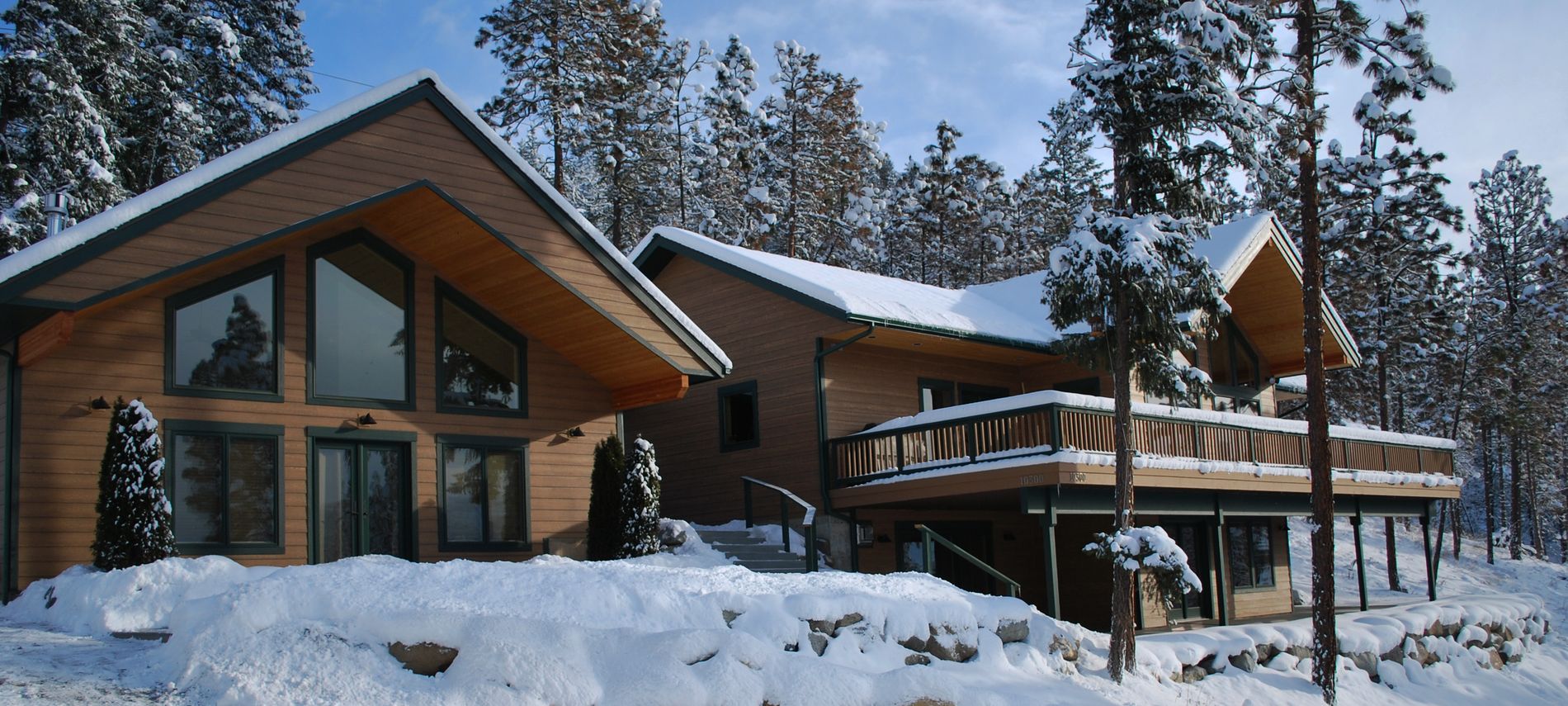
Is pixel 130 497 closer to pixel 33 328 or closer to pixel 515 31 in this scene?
pixel 33 328

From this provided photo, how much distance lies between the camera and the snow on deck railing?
653 inches

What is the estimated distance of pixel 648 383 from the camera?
16.0m

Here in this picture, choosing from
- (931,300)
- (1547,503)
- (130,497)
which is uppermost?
(931,300)

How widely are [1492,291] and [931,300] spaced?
30.2m

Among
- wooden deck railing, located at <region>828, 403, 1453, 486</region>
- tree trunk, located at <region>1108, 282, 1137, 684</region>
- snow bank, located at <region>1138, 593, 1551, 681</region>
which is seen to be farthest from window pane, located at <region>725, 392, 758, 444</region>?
snow bank, located at <region>1138, 593, 1551, 681</region>

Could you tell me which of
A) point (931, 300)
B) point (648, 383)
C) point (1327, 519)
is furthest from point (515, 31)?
point (1327, 519)

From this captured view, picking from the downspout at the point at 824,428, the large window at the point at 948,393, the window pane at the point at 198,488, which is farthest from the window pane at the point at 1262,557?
the window pane at the point at 198,488

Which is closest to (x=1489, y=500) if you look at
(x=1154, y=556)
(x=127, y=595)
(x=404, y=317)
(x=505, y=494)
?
(x=1154, y=556)

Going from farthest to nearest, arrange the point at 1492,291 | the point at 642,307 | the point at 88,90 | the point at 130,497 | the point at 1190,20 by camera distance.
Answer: the point at 1492,291, the point at 88,90, the point at 642,307, the point at 1190,20, the point at 130,497

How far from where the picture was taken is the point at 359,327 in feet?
47.6

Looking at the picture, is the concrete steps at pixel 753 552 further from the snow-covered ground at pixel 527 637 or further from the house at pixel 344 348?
the snow-covered ground at pixel 527 637

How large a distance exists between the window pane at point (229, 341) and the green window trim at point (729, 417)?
8.49 m

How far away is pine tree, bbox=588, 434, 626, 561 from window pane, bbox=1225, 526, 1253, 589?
47.0 feet

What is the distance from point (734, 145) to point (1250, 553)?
19849mm
